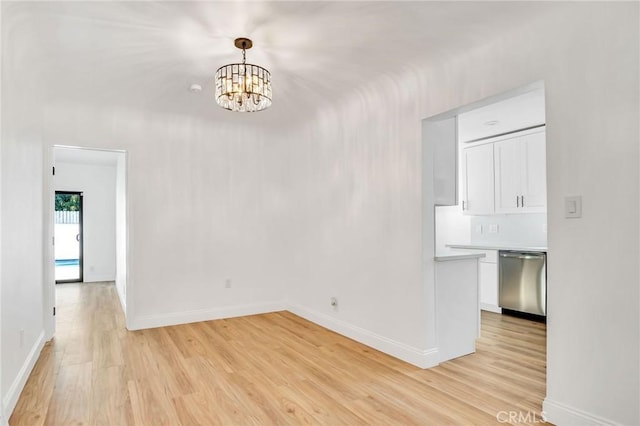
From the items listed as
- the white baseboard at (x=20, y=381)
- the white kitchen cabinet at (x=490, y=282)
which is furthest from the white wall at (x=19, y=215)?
the white kitchen cabinet at (x=490, y=282)

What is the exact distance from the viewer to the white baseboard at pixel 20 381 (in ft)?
7.42

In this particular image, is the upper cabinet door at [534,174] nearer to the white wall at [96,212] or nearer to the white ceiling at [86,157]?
the white ceiling at [86,157]

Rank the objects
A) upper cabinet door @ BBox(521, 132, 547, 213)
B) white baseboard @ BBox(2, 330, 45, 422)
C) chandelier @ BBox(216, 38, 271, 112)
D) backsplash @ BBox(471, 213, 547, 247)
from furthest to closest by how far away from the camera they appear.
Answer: backsplash @ BBox(471, 213, 547, 247)
upper cabinet door @ BBox(521, 132, 547, 213)
chandelier @ BBox(216, 38, 271, 112)
white baseboard @ BBox(2, 330, 45, 422)

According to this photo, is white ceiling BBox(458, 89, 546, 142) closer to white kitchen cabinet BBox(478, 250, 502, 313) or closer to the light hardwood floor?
white kitchen cabinet BBox(478, 250, 502, 313)

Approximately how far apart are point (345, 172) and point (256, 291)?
82.0 inches

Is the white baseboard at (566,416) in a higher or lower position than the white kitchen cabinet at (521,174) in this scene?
lower

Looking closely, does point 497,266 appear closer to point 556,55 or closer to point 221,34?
point 556,55

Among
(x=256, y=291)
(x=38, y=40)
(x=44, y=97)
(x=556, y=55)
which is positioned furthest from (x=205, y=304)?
(x=556, y=55)

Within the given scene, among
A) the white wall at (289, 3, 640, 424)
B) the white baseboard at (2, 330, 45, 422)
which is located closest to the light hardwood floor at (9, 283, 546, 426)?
the white baseboard at (2, 330, 45, 422)

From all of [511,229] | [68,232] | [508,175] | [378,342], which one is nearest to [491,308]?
[511,229]

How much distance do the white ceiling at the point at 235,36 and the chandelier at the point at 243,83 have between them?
176 mm

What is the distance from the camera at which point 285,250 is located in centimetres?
526

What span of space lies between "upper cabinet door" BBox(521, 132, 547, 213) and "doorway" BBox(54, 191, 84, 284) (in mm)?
8386

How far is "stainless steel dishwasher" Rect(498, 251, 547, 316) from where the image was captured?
4594mm
